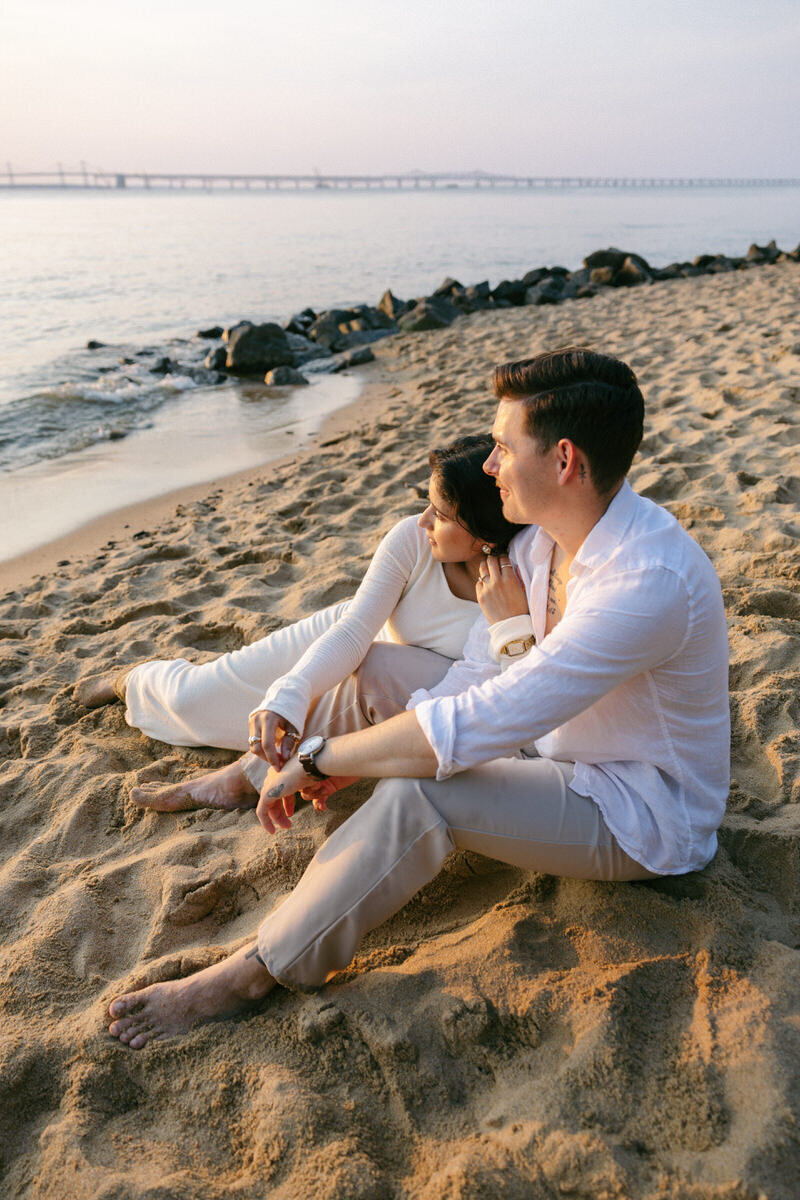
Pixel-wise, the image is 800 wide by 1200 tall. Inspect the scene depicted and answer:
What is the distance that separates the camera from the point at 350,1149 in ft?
5.16

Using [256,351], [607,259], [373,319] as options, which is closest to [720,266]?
[607,259]

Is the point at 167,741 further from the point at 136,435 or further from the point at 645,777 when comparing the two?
the point at 136,435

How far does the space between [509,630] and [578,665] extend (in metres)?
0.62

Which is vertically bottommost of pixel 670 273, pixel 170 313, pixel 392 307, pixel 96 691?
pixel 170 313

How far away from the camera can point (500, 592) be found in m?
2.38

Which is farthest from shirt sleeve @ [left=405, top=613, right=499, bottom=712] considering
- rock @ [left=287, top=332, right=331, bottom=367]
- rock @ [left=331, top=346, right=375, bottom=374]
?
rock @ [left=287, top=332, right=331, bottom=367]

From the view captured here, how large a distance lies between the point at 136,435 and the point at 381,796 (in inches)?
285

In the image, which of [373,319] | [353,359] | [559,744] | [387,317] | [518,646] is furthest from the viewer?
[387,317]

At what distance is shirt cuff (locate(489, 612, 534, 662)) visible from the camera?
2.30m

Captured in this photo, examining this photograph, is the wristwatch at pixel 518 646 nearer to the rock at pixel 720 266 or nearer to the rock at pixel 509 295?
the rock at pixel 509 295

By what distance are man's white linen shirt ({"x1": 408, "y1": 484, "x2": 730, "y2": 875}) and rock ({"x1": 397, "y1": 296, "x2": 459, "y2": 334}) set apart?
12.0 meters

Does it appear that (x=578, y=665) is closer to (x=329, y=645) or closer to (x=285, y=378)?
(x=329, y=645)

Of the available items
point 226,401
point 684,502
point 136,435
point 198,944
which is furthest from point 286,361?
point 198,944

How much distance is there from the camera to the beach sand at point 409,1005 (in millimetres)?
1534
